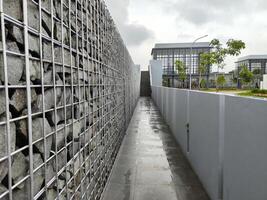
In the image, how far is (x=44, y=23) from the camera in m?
1.57

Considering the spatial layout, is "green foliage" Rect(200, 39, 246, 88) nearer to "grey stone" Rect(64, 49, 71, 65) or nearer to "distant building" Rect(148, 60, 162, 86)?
Result: "distant building" Rect(148, 60, 162, 86)

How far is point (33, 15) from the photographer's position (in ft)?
4.63

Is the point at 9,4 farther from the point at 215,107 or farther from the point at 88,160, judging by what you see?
the point at 215,107

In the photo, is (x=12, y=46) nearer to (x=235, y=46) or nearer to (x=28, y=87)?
(x=28, y=87)

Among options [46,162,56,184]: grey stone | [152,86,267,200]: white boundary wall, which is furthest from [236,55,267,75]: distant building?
[46,162,56,184]: grey stone

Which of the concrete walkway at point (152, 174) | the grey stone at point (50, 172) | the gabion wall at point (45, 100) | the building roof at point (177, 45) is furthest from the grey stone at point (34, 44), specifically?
the building roof at point (177, 45)

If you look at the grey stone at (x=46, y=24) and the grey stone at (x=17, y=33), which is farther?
the grey stone at (x=46, y=24)

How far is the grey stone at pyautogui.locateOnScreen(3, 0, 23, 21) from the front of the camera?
115 centimetres

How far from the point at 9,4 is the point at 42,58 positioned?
407 mm

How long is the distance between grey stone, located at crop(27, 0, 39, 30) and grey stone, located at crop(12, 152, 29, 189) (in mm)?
776

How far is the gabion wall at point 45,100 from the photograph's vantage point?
116 cm

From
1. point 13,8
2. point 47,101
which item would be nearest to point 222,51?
point 47,101

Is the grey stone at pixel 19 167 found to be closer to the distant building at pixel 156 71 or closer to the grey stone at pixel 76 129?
the grey stone at pixel 76 129

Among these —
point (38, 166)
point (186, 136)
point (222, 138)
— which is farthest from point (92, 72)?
point (186, 136)
